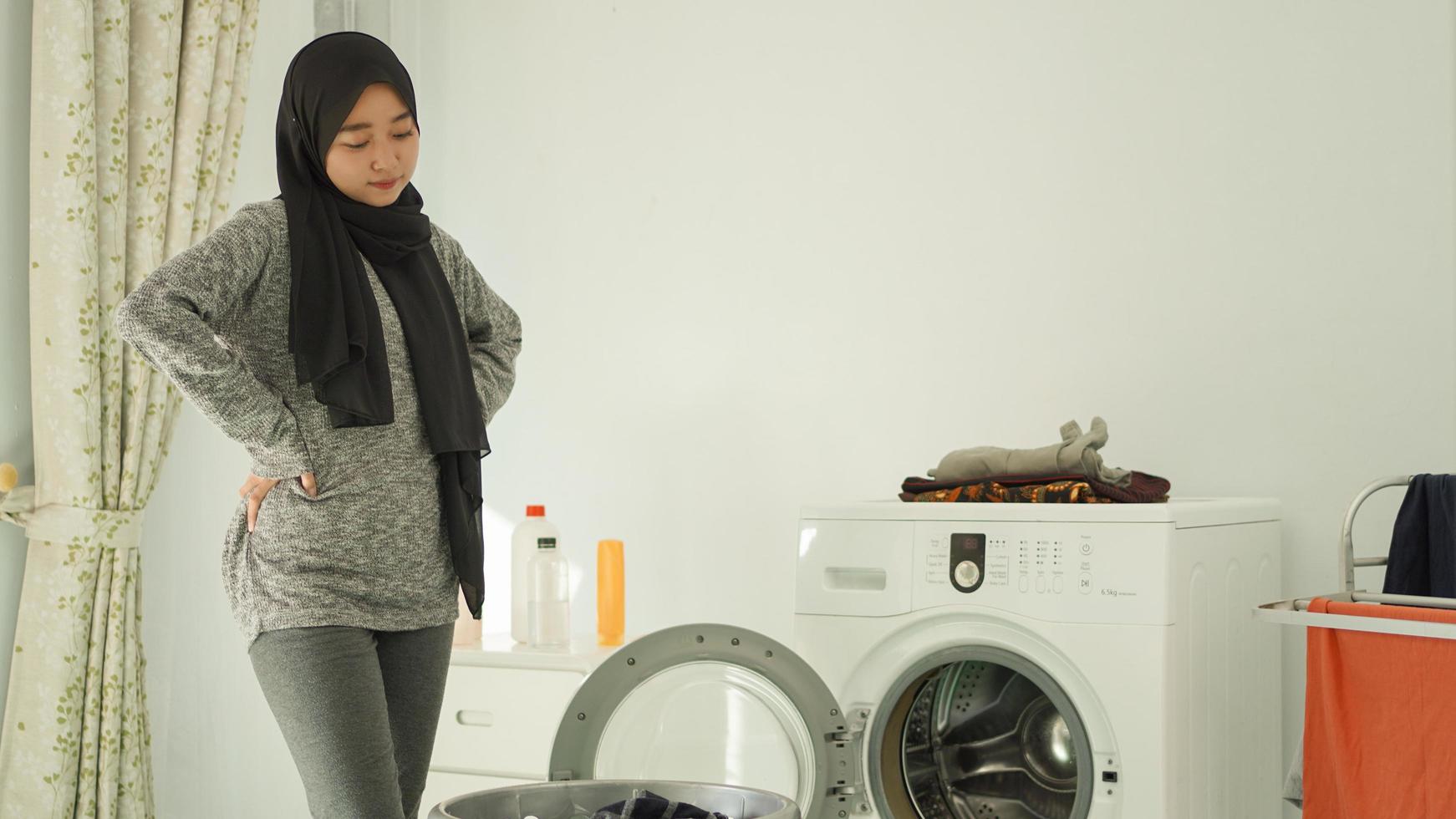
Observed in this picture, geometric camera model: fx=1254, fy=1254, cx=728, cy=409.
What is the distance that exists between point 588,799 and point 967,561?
776 millimetres

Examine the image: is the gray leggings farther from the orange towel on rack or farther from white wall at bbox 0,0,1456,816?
the orange towel on rack

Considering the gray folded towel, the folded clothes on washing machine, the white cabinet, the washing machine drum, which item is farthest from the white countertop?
the folded clothes on washing machine

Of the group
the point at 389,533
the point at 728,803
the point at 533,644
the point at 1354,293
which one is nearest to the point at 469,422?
the point at 389,533

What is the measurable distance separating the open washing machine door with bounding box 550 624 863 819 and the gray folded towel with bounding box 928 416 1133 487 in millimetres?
449

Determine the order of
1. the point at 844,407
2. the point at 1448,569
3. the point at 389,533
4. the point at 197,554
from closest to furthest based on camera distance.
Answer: the point at 389,533, the point at 1448,569, the point at 197,554, the point at 844,407

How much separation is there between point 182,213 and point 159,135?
15 cm

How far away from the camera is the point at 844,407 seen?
2674 millimetres

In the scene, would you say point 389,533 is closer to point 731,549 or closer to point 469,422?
point 469,422

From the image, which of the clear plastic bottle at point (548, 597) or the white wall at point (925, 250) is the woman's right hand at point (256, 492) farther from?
the white wall at point (925, 250)

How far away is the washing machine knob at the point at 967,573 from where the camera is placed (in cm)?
191

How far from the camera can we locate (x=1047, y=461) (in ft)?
6.44

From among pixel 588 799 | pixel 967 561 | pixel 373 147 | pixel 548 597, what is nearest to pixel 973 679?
pixel 967 561

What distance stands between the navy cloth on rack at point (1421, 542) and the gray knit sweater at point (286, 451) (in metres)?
1.39

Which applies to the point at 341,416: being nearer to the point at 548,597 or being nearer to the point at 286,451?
the point at 286,451
